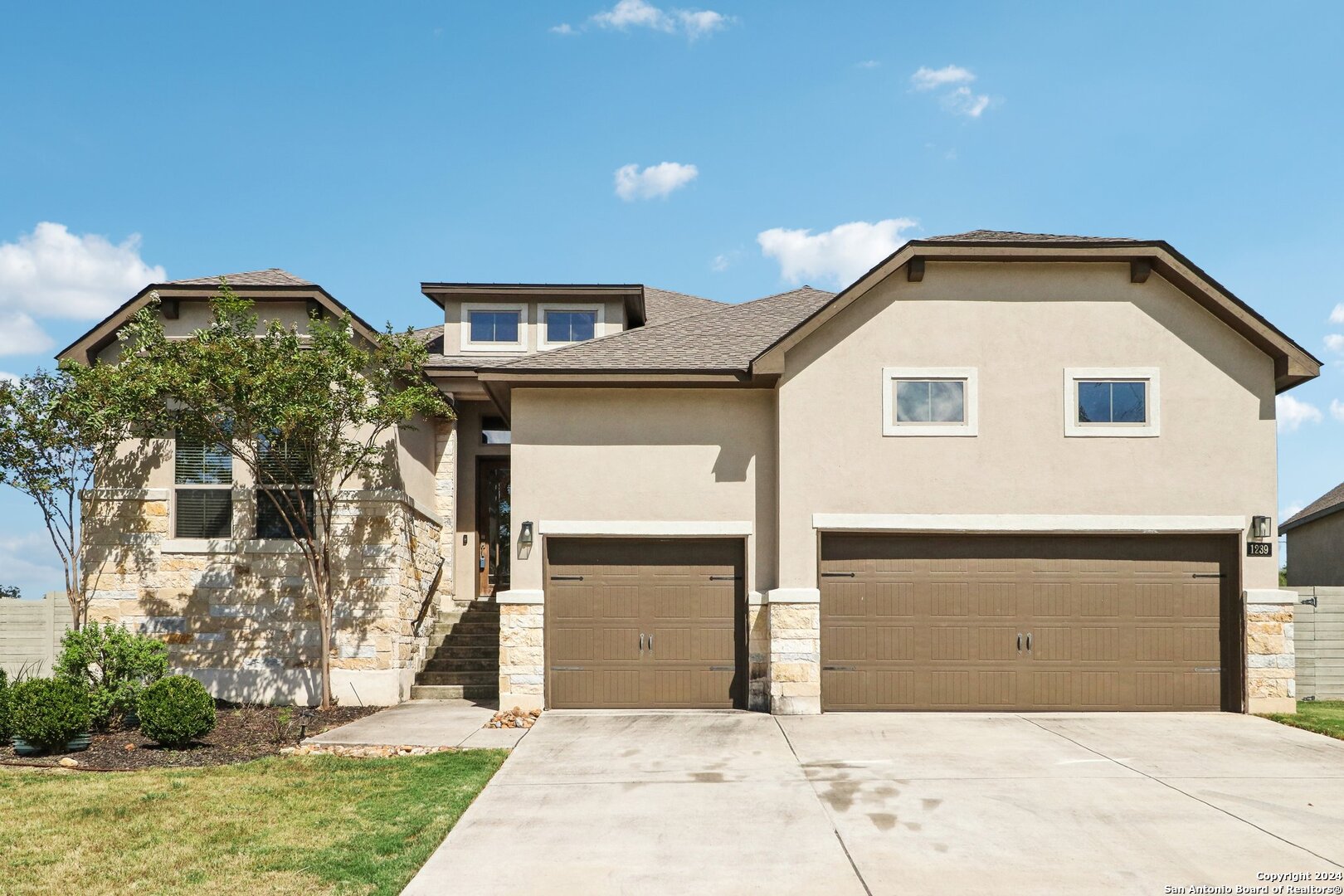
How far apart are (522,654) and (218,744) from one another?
3.64 meters

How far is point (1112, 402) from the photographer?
1338 cm

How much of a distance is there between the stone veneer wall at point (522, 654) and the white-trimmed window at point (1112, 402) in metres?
7.21

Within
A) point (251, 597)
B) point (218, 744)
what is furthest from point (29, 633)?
point (218, 744)

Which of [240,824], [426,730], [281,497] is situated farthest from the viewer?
[281,497]

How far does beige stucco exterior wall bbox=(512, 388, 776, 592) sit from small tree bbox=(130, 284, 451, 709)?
1.60m

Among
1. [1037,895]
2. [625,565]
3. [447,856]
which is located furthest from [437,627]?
[1037,895]

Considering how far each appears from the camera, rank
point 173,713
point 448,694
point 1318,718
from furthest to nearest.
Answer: point 448,694 → point 1318,718 → point 173,713

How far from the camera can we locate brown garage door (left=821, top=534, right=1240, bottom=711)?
13.2m

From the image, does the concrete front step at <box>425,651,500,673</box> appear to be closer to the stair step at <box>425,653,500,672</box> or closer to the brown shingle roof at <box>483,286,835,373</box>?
the stair step at <box>425,653,500,672</box>

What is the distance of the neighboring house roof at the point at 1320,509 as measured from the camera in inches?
830

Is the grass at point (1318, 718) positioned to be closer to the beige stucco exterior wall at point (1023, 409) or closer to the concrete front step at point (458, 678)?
the beige stucco exterior wall at point (1023, 409)

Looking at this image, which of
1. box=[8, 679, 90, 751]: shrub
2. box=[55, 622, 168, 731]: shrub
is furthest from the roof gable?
box=[8, 679, 90, 751]: shrub

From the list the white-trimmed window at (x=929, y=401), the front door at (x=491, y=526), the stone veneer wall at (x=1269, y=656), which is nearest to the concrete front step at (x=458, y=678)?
the front door at (x=491, y=526)

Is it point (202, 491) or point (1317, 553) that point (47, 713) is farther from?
point (1317, 553)
